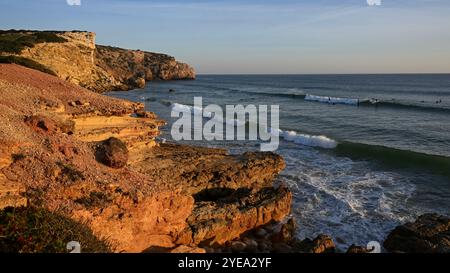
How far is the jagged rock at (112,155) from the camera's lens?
431 inches

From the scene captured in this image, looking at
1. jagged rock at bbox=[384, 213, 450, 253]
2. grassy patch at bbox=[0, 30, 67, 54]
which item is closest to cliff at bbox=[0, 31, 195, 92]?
grassy patch at bbox=[0, 30, 67, 54]

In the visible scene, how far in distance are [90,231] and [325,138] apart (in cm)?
2306

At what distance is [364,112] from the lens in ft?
149

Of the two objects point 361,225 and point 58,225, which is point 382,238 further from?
point 58,225

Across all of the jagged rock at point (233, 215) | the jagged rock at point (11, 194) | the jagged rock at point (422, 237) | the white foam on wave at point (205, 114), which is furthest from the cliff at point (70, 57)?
the jagged rock at point (422, 237)

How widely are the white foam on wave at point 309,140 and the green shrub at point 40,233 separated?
2150cm

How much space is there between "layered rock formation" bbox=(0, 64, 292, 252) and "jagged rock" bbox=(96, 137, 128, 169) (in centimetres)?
4

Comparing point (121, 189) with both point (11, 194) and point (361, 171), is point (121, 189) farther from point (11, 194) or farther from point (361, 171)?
point (361, 171)

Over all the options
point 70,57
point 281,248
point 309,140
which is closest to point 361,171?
point 309,140

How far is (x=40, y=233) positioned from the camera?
6.50m

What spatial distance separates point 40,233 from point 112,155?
4594mm

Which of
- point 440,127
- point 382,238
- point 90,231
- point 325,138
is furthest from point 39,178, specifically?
point 440,127

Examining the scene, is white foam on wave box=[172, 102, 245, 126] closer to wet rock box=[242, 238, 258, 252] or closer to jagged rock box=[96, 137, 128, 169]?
wet rock box=[242, 238, 258, 252]

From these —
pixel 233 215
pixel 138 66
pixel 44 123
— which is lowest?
pixel 233 215
